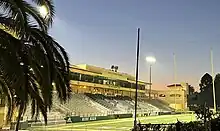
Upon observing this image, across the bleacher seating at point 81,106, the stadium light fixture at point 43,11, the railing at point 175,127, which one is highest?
the stadium light fixture at point 43,11

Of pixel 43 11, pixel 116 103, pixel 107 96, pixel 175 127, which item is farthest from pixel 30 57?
pixel 107 96

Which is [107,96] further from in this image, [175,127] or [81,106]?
[175,127]

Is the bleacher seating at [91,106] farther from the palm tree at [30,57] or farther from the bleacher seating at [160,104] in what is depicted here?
the palm tree at [30,57]

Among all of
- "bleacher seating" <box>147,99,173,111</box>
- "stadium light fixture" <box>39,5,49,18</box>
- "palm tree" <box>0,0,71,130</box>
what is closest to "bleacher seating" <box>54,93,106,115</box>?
"bleacher seating" <box>147,99,173,111</box>

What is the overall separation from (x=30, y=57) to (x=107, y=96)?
202 ft

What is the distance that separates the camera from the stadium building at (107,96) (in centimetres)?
5183

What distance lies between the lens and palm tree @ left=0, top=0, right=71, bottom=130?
5832 millimetres

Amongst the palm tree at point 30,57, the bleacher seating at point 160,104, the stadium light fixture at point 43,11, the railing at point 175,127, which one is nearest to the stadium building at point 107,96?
the bleacher seating at point 160,104

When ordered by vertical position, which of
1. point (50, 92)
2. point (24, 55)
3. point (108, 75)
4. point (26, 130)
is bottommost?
point (26, 130)

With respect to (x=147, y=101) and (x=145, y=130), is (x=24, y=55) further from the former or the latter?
(x=147, y=101)

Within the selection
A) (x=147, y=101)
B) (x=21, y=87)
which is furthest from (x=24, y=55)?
(x=147, y=101)

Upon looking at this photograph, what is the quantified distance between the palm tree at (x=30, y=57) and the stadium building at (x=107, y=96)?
33.4 metres

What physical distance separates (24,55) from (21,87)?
1163 mm

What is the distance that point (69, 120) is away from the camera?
42.4 m
